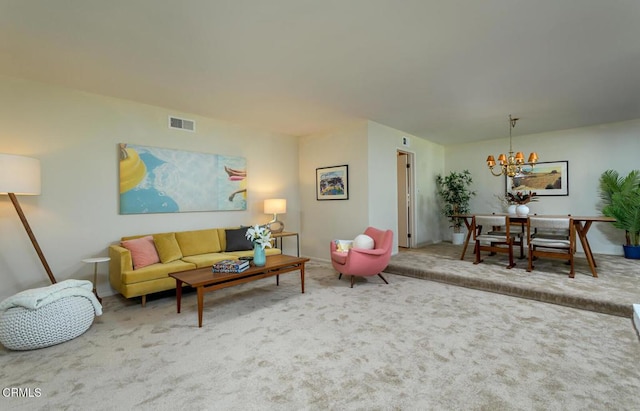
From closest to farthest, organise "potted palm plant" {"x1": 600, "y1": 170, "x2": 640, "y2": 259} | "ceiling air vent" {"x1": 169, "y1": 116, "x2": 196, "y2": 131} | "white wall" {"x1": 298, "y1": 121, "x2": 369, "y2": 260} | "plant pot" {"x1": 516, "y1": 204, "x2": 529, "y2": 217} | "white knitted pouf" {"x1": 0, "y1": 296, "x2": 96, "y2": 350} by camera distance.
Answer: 1. "white knitted pouf" {"x1": 0, "y1": 296, "x2": 96, "y2": 350}
2. "ceiling air vent" {"x1": 169, "y1": 116, "x2": 196, "y2": 131}
3. "plant pot" {"x1": 516, "y1": 204, "x2": 529, "y2": 217}
4. "potted palm plant" {"x1": 600, "y1": 170, "x2": 640, "y2": 259}
5. "white wall" {"x1": 298, "y1": 121, "x2": 369, "y2": 260}

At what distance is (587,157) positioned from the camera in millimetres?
5660

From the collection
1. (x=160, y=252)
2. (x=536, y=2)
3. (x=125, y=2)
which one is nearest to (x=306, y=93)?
(x=125, y=2)

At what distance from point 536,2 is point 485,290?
302 centimetres

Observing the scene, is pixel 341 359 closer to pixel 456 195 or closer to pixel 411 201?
pixel 411 201

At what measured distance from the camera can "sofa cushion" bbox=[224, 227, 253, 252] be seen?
14.6 ft

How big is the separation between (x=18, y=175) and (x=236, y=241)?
2438 mm

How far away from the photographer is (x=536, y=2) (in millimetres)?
2098

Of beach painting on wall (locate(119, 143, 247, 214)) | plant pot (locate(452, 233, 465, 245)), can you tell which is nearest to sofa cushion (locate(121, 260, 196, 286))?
beach painting on wall (locate(119, 143, 247, 214))

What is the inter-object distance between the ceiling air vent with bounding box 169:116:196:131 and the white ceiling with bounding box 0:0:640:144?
162 mm

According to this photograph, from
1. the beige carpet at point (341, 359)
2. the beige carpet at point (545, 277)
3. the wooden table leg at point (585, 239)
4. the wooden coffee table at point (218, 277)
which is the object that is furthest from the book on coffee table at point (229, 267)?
the wooden table leg at point (585, 239)

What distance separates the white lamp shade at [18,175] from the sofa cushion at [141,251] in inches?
40.2

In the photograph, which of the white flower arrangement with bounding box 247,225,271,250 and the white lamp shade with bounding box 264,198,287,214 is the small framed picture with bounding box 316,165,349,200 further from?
the white flower arrangement with bounding box 247,225,271,250

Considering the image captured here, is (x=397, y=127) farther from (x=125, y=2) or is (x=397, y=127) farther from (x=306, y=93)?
(x=125, y=2)

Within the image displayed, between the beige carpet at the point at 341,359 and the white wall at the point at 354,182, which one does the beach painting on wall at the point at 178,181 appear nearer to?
the white wall at the point at 354,182
